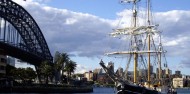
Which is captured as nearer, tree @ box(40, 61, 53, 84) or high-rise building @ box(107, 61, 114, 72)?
high-rise building @ box(107, 61, 114, 72)

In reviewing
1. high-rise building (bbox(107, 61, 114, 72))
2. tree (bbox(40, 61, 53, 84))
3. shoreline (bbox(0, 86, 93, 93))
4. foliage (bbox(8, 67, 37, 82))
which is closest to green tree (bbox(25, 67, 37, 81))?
foliage (bbox(8, 67, 37, 82))

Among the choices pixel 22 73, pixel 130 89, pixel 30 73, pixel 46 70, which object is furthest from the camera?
pixel 30 73

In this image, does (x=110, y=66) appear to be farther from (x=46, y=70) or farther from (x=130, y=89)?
(x=46, y=70)

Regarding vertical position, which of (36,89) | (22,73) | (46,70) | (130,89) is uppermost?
(46,70)

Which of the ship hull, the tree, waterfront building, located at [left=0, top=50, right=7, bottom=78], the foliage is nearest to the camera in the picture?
the ship hull

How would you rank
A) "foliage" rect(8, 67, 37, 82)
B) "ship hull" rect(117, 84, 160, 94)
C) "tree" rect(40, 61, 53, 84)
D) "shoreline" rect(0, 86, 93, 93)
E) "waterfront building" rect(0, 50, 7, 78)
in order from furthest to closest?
"foliage" rect(8, 67, 37, 82) → "tree" rect(40, 61, 53, 84) → "waterfront building" rect(0, 50, 7, 78) → "shoreline" rect(0, 86, 93, 93) → "ship hull" rect(117, 84, 160, 94)

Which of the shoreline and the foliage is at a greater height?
the foliage

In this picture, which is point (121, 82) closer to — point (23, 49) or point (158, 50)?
point (158, 50)

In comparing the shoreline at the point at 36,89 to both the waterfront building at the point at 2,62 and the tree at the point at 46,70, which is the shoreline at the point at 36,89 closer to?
the tree at the point at 46,70

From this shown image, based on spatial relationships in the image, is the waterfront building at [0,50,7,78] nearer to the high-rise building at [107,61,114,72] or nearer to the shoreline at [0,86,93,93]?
the shoreline at [0,86,93,93]

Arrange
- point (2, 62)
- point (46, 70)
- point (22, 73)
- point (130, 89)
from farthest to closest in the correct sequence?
point (22, 73)
point (46, 70)
point (2, 62)
point (130, 89)

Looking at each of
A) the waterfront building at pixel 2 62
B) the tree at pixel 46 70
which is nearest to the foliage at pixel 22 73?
the tree at pixel 46 70

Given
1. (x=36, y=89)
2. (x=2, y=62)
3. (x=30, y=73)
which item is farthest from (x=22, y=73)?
(x=36, y=89)

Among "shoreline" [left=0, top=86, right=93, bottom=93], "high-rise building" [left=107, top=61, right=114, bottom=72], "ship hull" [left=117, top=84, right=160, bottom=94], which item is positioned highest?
"high-rise building" [left=107, top=61, right=114, bottom=72]
